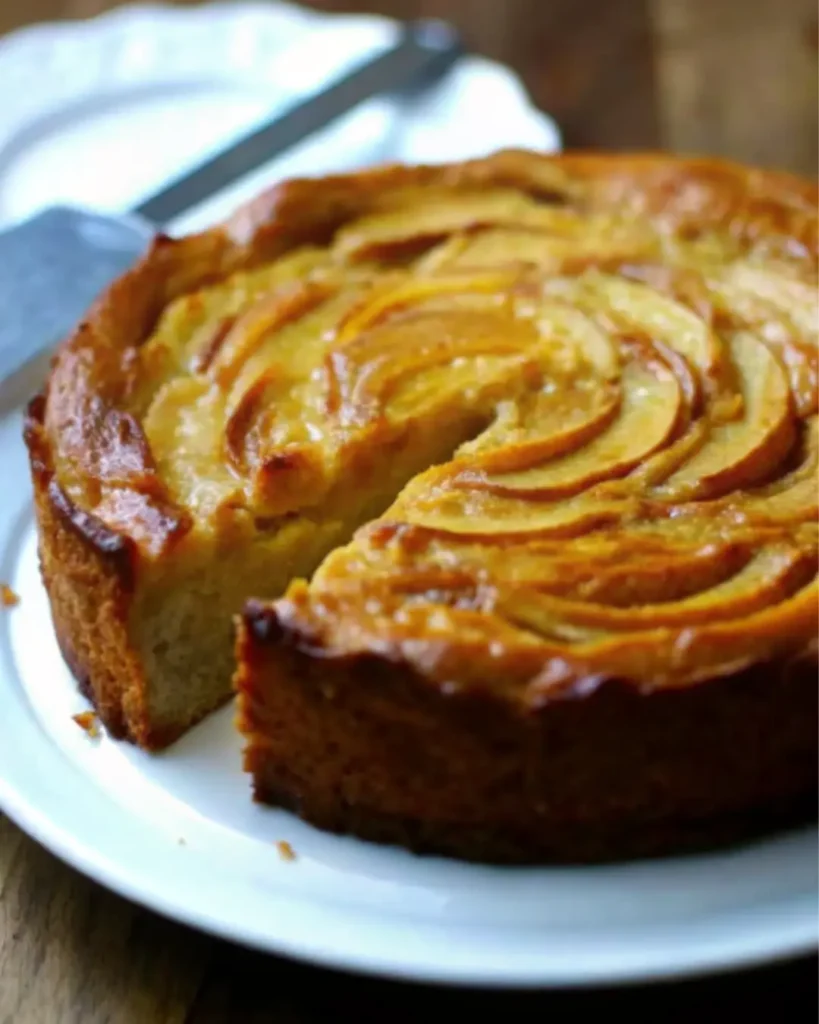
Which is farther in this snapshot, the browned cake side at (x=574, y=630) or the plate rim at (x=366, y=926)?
the browned cake side at (x=574, y=630)


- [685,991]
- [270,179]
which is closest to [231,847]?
[685,991]

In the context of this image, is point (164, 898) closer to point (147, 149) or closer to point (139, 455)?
point (139, 455)

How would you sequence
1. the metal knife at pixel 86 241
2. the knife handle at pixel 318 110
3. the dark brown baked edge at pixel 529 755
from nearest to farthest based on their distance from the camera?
the dark brown baked edge at pixel 529 755
the metal knife at pixel 86 241
the knife handle at pixel 318 110

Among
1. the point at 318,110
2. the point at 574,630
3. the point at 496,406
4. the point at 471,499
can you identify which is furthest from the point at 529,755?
the point at 318,110

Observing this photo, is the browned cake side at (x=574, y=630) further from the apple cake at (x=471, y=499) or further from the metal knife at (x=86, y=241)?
the metal knife at (x=86, y=241)

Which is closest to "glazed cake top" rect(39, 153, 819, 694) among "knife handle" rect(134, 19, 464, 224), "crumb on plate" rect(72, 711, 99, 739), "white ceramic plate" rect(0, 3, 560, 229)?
"crumb on plate" rect(72, 711, 99, 739)

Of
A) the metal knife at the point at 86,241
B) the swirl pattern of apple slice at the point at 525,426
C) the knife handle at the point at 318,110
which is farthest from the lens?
the knife handle at the point at 318,110

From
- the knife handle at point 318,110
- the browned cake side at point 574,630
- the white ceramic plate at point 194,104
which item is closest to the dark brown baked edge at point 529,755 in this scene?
the browned cake side at point 574,630
